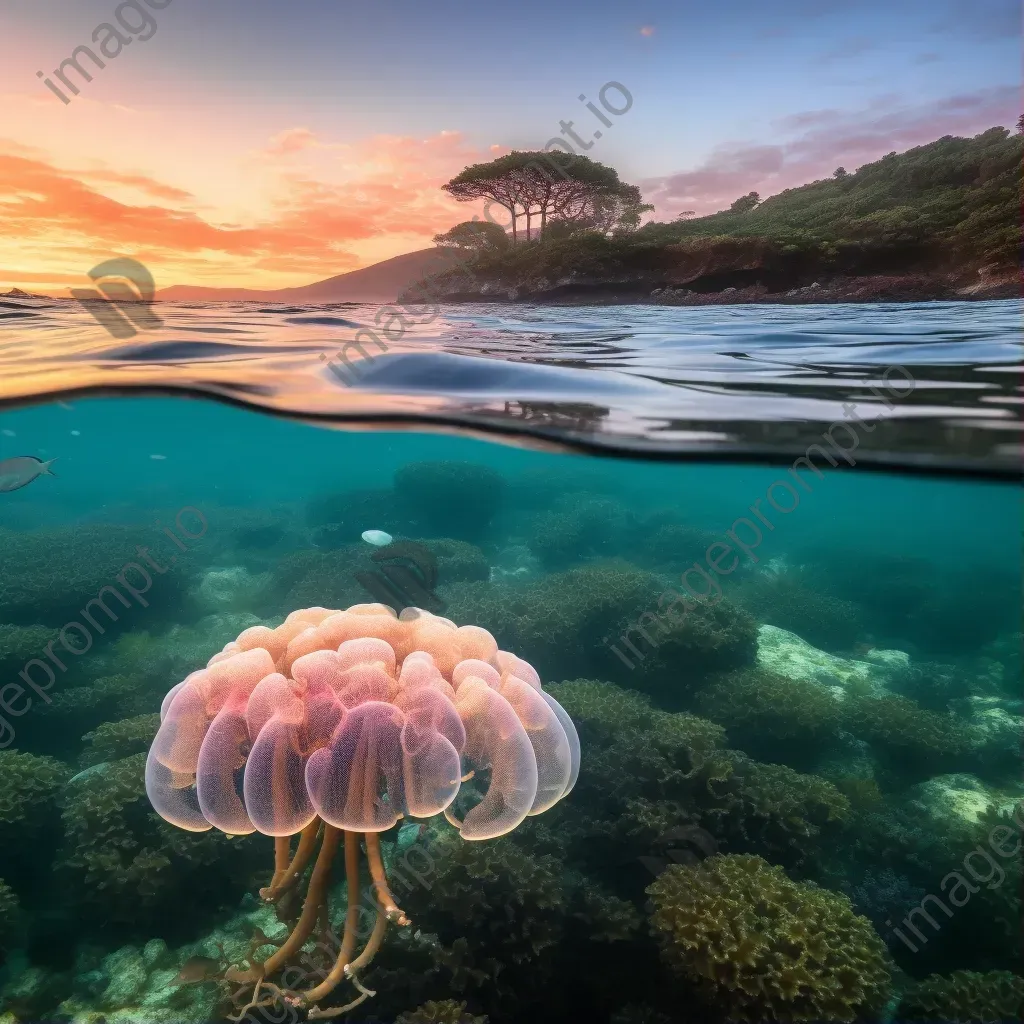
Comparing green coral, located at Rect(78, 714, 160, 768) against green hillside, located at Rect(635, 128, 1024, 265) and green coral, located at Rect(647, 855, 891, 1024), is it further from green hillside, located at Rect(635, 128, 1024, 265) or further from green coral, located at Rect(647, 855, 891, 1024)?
green hillside, located at Rect(635, 128, 1024, 265)

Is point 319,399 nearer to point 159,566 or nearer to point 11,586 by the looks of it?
point 159,566

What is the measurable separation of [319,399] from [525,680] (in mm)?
4597

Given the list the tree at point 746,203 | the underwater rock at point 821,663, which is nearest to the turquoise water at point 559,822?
the underwater rock at point 821,663

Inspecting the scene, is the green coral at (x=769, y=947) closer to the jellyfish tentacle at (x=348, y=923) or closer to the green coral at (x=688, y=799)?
the green coral at (x=688, y=799)

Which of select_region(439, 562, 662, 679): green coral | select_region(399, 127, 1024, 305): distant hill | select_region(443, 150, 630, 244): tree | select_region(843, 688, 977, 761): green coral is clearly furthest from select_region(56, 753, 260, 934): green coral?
select_region(443, 150, 630, 244): tree

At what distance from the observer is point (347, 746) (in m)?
2.28

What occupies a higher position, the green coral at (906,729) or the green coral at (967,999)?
the green coral at (967,999)

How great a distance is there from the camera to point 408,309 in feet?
44.4

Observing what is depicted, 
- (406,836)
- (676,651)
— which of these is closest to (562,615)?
(676,651)

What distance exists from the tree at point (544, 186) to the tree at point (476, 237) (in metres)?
0.76

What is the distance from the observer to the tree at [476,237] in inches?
604

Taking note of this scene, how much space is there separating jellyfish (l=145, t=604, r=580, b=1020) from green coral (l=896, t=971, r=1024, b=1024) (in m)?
4.18

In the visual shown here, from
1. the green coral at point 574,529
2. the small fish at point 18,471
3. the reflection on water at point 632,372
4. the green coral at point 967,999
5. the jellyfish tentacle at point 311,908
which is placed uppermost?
the reflection on water at point 632,372

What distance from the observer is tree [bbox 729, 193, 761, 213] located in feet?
54.1
